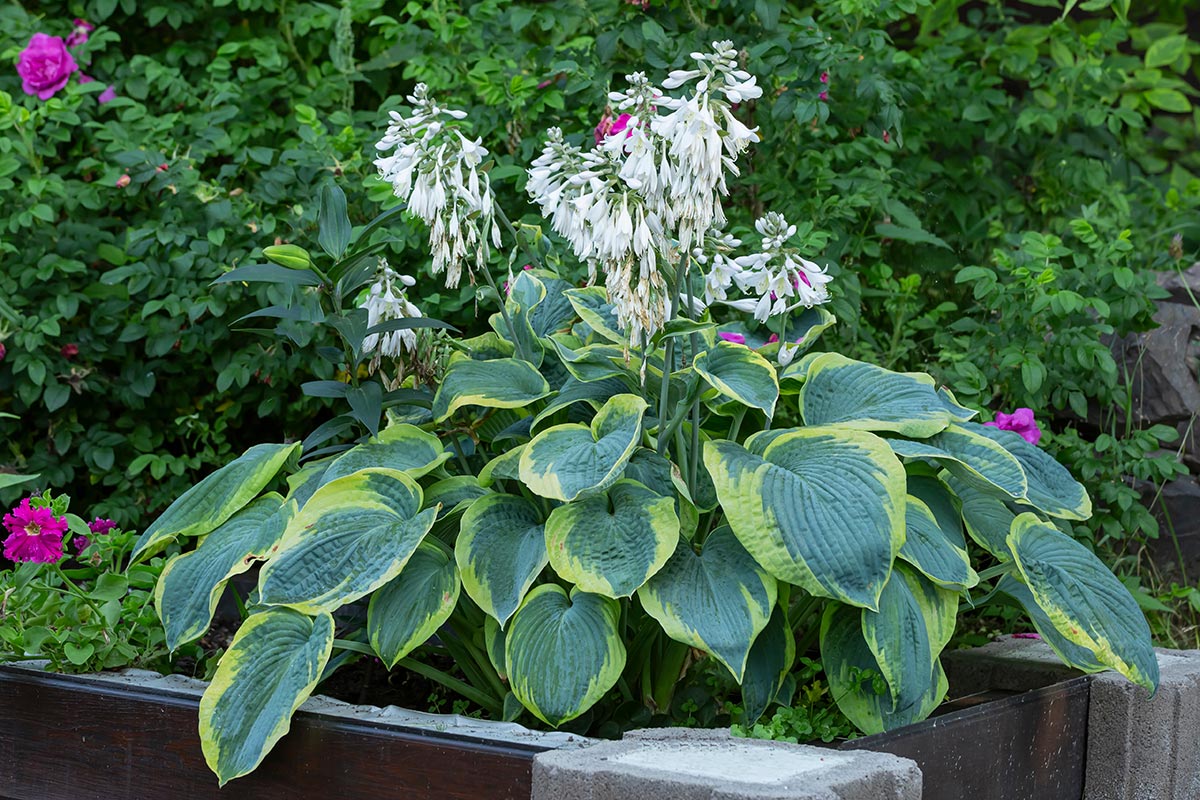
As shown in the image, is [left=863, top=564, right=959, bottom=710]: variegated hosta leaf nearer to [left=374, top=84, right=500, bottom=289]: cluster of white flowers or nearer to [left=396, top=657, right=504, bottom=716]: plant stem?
[left=396, top=657, right=504, bottom=716]: plant stem

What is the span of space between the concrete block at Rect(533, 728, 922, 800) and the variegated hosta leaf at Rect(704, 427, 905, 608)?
0.23 meters

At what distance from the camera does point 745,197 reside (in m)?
3.38

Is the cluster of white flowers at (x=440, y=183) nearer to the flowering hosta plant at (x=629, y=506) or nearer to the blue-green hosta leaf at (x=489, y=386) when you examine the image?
the flowering hosta plant at (x=629, y=506)

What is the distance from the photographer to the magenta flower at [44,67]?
3.29 meters

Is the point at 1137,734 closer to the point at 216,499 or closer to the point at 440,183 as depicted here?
the point at 440,183

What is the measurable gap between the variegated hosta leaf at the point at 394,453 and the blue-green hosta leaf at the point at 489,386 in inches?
2.0

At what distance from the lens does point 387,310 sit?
88.1 inches

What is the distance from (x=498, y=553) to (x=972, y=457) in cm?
84

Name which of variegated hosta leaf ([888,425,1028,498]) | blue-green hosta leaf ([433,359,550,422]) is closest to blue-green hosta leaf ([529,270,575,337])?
blue-green hosta leaf ([433,359,550,422])

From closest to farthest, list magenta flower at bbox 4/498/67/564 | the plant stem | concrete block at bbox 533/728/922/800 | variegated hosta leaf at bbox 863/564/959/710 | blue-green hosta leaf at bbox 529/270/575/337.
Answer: concrete block at bbox 533/728/922/800 < variegated hosta leaf at bbox 863/564/959/710 < the plant stem < magenta flower at bbox 4/498/67/564 < blue-green hosta leaf at bbox 529/270/575/337

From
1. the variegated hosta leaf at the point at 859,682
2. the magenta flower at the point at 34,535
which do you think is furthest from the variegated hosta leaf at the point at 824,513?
the magenta flower at the point at 34,535

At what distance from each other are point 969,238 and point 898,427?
5.87ft

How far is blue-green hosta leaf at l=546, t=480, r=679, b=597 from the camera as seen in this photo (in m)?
1.81

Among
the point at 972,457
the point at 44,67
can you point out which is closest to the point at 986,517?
the point at 972,457
